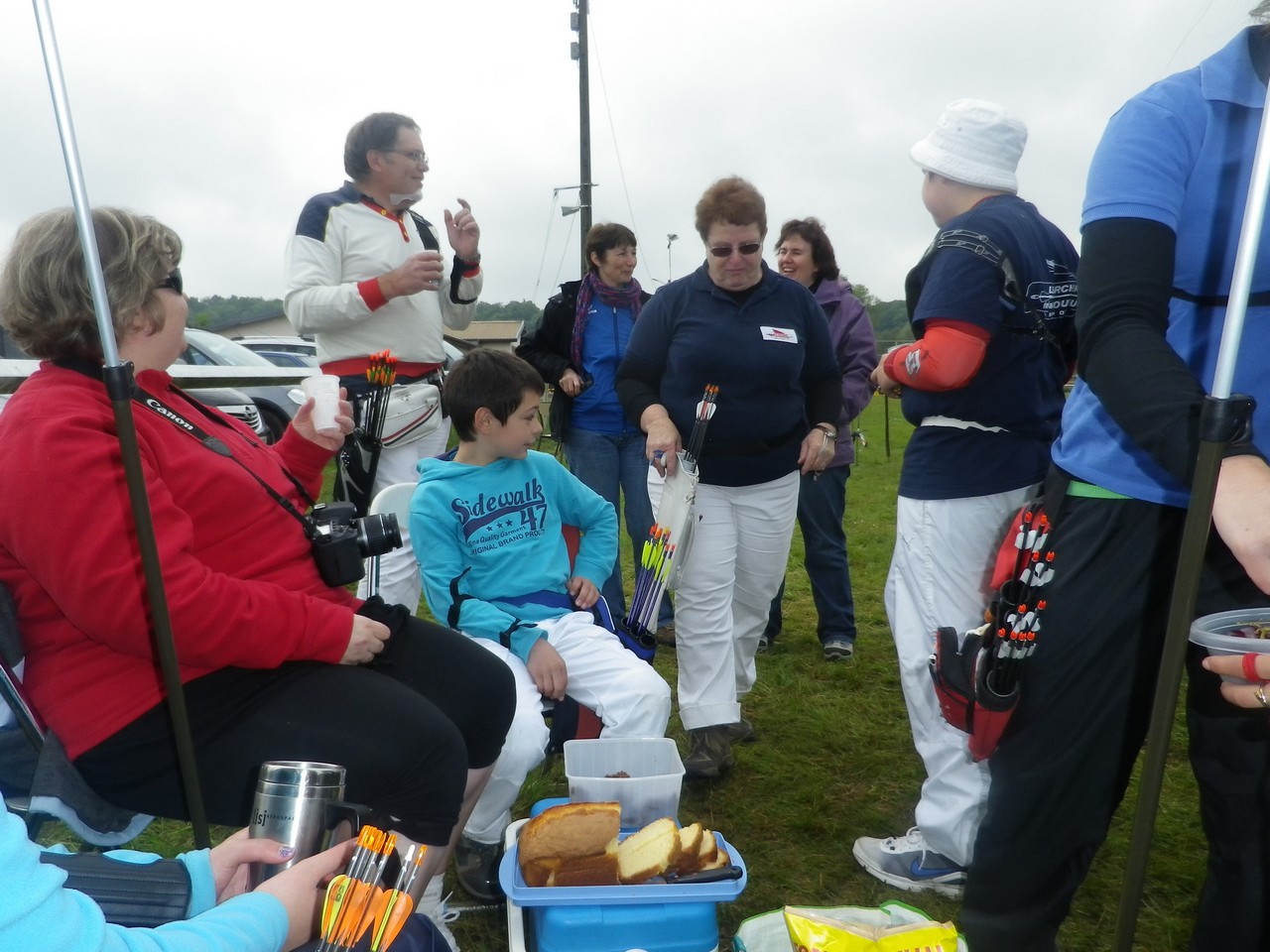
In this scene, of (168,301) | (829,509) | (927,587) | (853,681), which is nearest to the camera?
(168,301)

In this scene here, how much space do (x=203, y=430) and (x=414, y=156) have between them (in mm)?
1549

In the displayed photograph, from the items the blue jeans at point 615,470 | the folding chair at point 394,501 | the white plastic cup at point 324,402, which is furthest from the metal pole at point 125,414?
the blue jeans at point 615,470

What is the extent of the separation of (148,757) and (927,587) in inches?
67.8

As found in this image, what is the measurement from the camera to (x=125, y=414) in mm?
1297

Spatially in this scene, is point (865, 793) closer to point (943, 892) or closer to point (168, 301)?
point (943, 892)

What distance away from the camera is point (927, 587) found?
88.5 inches

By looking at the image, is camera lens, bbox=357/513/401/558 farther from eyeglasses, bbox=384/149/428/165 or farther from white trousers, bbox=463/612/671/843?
eyeglasses, bbox=384/149/428/165

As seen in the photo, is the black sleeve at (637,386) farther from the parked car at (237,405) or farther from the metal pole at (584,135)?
the metal pole at (584,135)

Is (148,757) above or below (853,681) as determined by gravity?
above

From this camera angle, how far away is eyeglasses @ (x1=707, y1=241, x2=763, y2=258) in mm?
2727

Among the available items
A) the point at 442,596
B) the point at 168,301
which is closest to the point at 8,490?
the point at 168,301

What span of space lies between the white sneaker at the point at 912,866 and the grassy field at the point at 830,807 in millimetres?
29

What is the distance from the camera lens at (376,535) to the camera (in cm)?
189

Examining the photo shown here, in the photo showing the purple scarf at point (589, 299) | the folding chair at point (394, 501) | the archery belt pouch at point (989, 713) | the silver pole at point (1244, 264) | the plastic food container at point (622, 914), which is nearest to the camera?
the silver pole at point (1244, 264)
